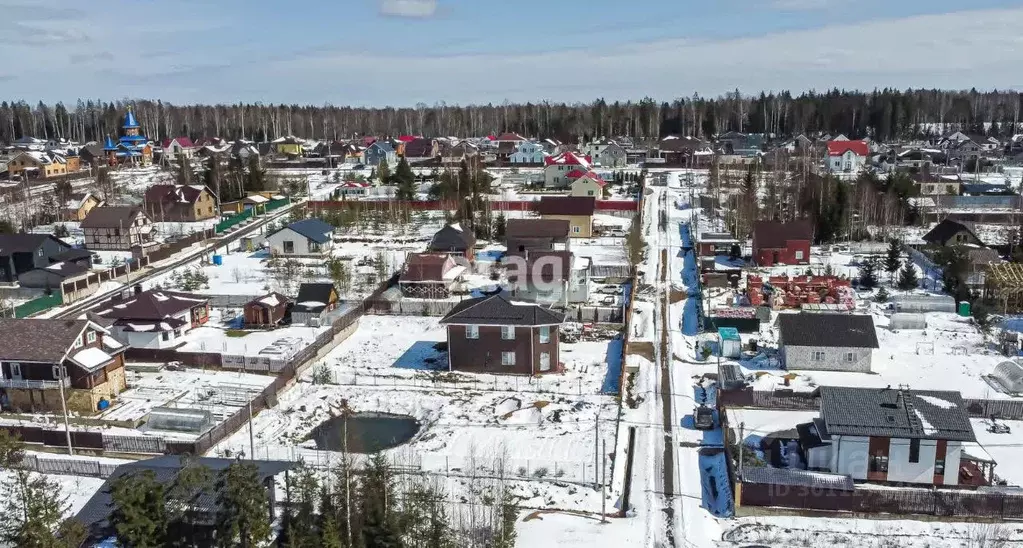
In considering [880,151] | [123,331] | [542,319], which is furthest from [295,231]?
[880,151]

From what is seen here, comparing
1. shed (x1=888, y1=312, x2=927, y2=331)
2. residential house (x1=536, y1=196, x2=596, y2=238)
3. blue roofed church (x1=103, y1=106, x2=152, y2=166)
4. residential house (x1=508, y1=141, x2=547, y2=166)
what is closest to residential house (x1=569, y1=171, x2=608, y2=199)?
residential house (x1=536, y1=196, x2=596, y2=238)

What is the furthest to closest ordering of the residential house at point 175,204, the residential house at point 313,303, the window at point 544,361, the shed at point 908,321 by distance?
1. the residential house at point 175,204
2. the residential house at point 313,303
3. the shed at point 908,321
4. the window at point 544,361

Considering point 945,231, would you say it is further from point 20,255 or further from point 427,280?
point 20,255

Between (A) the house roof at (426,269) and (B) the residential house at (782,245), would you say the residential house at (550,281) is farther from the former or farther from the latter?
(B) the residential house at (782,245)

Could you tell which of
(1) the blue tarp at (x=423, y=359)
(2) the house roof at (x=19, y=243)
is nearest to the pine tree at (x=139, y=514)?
(1) the blue tarp at (x=423, y=359)

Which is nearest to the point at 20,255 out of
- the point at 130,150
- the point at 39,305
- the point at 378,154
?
the point at 39,305
